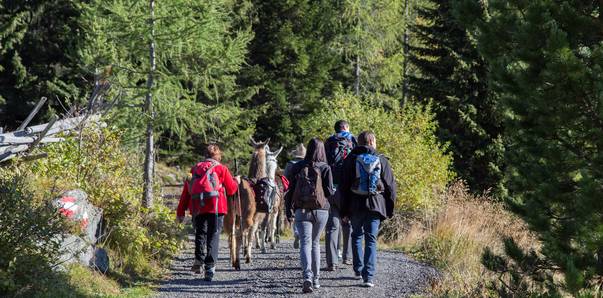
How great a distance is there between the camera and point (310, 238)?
1030 cm

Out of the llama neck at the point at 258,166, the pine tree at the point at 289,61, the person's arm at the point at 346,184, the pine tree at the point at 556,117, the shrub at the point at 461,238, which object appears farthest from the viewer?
the pine tree at the point at 289,61

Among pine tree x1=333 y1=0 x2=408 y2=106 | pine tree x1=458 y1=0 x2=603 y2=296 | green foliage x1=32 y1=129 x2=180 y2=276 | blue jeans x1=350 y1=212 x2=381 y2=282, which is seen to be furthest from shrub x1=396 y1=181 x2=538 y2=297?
pine tree x1=333 y1=0 x2=408 y2=106

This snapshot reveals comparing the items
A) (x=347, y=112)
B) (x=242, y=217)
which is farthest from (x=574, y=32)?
(x=347, y=112)

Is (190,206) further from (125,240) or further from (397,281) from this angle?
(397,281)

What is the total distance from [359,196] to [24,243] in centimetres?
412

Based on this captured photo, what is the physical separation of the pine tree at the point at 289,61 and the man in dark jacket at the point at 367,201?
2013 cm

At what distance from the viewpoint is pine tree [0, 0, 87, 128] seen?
25.2 metres

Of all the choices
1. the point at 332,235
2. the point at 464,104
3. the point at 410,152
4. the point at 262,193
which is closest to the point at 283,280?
the point at 332,235

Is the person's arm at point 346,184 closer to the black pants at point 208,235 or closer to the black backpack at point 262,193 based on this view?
the black pants at point 208,235

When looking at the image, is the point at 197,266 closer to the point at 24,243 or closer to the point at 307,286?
the point at 307,286

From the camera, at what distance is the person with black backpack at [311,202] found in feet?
33.5

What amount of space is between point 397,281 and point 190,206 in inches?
120

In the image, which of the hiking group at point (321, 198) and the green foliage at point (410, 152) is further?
the green foliage at point (410, 152)

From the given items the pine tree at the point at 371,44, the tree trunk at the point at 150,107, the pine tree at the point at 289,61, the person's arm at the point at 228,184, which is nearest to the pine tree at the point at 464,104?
the pine tree at the point at 371,44
